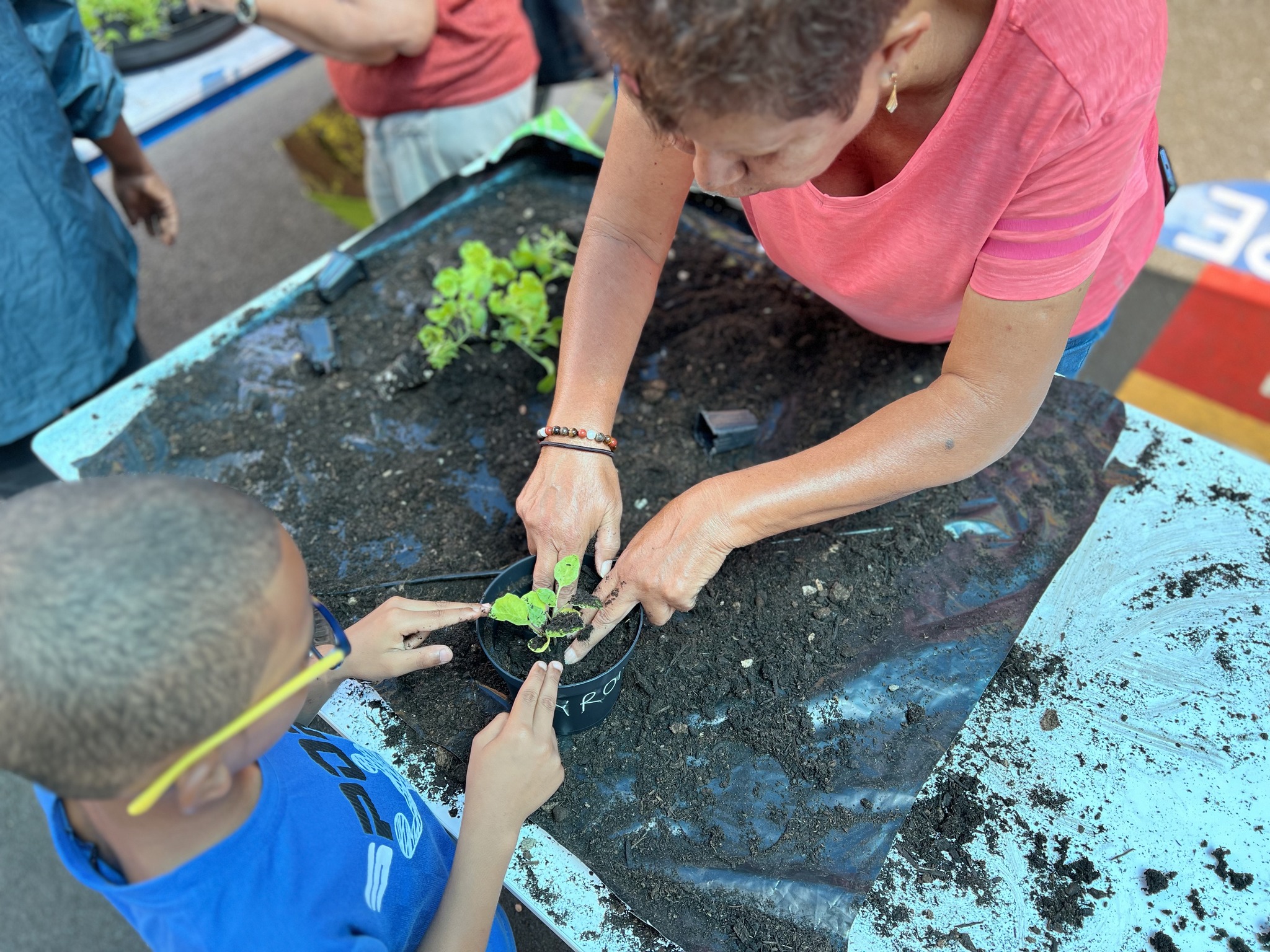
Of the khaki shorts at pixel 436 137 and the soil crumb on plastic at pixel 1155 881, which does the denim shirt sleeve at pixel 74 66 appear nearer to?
the khaki shorts at pixel 436 137

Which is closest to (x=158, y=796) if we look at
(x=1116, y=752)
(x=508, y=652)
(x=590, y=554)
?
(x=508, y=652)

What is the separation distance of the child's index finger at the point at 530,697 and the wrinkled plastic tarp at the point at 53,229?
1471 mm

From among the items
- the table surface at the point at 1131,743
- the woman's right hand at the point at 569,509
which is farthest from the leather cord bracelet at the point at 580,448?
the table surface at the point at 1131,743

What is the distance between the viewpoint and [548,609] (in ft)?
4.28

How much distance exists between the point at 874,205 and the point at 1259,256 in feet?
9.78

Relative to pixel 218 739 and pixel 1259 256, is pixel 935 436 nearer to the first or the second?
pixel 218 739

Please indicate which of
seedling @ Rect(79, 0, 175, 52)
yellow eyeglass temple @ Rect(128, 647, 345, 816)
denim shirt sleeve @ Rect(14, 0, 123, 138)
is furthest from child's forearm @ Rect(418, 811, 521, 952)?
seedling @ Rect(79, 0, 175, 52)

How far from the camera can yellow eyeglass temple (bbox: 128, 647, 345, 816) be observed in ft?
2.57

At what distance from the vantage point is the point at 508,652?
52.5 inches

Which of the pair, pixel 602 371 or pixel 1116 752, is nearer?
pixel 1116 752

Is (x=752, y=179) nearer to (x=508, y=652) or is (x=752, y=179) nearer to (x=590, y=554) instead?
(x=590, y=554)

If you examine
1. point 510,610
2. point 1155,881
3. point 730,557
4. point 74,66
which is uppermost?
point 74,66


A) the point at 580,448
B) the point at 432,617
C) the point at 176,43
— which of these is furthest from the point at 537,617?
the point at 176,43

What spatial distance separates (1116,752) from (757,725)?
559mm
